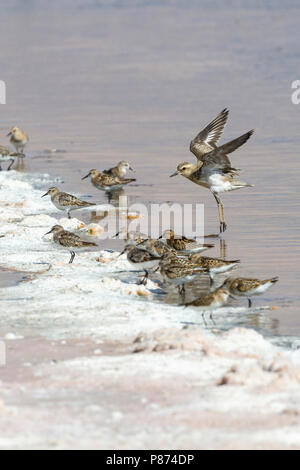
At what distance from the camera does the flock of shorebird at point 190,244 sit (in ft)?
33.8

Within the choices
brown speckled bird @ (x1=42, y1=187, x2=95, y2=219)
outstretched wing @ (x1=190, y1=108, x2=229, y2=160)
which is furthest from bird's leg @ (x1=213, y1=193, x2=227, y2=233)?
brown speckled bird @ (x1=42, y1=187, x2=95, y2=219)

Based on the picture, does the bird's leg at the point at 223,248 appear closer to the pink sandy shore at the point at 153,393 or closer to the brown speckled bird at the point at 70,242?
the brown speckled bird at the point at 70,242

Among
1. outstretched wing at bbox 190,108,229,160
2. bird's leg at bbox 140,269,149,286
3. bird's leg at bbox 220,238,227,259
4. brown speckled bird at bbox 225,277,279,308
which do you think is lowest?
bird's leg at bbox 140,269,149,286

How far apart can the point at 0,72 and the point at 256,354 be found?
2638cm

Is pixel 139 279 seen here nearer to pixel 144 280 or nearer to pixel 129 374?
pixel 144 280

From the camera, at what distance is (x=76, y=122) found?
80.0 feet

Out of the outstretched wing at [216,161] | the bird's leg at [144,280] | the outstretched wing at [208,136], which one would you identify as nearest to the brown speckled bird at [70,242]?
the bird's leg at [144,280]

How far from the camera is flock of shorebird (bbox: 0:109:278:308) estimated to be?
1030 cm

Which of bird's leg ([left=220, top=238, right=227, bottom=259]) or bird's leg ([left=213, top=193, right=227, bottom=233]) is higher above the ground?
bird's leg ([left=213, top=193, right=227, bottom=233])

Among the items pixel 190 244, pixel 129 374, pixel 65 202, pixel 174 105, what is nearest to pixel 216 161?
pixel 65 202

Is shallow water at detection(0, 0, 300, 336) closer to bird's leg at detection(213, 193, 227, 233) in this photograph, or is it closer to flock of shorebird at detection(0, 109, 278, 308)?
bird's leg at detection(213, 193, 227, 233)

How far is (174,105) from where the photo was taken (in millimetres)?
26250

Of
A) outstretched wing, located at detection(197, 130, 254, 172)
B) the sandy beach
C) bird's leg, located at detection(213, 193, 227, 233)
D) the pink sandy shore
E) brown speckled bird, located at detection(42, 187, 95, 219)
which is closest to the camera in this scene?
the pink sandy shore

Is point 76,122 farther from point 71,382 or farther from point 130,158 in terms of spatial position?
point 71,382
